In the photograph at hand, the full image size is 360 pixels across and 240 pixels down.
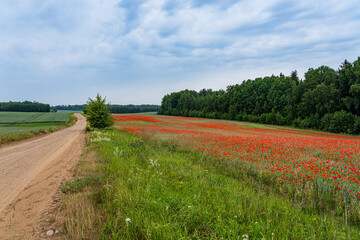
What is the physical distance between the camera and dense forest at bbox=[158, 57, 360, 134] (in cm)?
3447

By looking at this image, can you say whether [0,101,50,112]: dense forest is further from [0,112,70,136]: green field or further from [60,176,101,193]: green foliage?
[60,176,101,193]: green foliage

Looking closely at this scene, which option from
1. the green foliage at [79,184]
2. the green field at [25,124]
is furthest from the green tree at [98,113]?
the green foliage at [79,184]

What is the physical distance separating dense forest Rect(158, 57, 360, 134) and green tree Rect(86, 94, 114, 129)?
44.7 metres

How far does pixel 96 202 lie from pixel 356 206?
643 centimetres

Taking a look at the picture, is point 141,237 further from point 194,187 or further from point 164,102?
point 164,102

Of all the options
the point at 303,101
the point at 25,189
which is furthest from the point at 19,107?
the point at 303,101

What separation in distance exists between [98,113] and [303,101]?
50410 millimetres

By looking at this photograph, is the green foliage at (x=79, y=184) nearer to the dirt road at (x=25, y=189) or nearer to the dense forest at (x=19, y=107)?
the dirt road at (x=25, y=189)

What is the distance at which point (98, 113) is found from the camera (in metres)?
23.6

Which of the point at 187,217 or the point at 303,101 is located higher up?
the point at 303,101

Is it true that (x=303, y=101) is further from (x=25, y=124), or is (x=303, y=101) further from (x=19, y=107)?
(x=19, y=107)

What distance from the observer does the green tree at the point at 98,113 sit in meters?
23.5

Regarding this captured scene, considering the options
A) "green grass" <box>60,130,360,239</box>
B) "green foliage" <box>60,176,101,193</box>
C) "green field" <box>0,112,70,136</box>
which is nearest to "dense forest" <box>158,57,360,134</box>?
"green grass" <box>60,130,360,239</box>

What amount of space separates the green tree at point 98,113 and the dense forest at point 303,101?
44.7 metres
